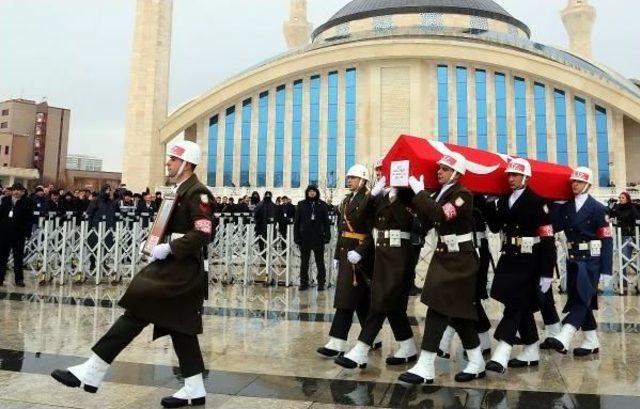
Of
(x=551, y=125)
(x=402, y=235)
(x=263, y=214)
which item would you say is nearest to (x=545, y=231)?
(x=402, y=235)

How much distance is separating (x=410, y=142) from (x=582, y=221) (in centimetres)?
222

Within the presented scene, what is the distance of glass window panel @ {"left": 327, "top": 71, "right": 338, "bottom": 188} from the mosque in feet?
0.24

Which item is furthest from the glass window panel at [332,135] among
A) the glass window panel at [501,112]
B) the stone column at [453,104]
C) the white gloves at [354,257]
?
the white gloves at [354,257]

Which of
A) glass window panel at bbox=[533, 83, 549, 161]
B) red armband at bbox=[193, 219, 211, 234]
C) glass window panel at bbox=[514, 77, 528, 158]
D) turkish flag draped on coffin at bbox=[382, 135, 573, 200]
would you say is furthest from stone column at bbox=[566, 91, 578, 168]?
red armband at bbox=[193, 219, 211, 234]

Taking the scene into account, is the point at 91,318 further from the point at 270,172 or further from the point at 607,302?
the point at 270,172

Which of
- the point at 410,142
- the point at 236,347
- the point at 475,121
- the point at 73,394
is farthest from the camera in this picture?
the point at 475,121

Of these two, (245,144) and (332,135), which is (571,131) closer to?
(332,135)

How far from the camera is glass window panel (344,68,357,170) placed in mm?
34219

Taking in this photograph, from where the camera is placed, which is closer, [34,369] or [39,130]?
[34,369]

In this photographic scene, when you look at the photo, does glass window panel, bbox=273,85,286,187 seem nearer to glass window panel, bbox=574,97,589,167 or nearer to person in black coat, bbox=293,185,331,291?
glass window panel, bbox=574,97,589,167

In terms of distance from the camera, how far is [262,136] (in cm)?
3569

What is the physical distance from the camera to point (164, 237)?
3977 millimetres

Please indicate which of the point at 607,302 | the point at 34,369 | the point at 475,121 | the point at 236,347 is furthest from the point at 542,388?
the point at 475,121

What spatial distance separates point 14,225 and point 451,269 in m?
8.39
